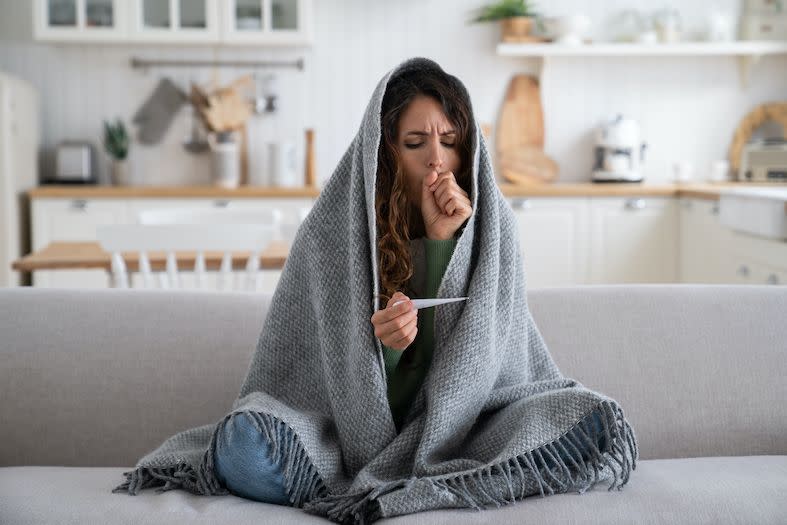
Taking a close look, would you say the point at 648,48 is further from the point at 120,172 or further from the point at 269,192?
the point at 120,172

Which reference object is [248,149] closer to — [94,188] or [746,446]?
[94,188]

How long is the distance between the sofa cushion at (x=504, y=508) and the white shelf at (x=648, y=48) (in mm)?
3458

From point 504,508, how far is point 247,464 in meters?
0.39

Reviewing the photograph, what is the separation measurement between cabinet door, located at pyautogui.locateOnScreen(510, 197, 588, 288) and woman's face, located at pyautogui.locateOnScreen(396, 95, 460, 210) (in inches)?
110

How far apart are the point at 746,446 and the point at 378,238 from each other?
2.71 feet

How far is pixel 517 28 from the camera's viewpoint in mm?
4668

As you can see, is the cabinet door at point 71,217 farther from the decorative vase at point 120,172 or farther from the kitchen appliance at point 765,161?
the kitchen appliance at point 765,161

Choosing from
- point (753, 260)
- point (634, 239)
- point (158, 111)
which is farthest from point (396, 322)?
point (158, 111)

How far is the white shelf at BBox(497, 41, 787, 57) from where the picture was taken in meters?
4.61


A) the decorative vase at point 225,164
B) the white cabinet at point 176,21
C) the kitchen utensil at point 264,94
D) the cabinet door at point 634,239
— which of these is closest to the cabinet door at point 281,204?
the decorative vase at point 225,164

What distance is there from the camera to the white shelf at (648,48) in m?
4.61

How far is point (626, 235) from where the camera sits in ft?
14.5

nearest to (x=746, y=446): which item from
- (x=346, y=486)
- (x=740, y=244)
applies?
(x=346, y=486)

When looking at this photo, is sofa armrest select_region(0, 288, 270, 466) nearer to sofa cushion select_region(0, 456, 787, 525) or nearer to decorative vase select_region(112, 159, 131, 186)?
sofa cushion select_region(0, 456, 787, 525)
